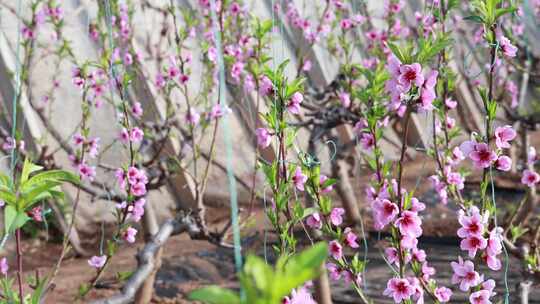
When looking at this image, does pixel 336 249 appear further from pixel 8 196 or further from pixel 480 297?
pixel 8 196

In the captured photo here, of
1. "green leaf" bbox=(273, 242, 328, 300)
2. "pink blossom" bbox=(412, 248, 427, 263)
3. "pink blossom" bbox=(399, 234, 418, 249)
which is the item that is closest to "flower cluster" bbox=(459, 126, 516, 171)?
"pink blossom" bbox=(399, 234, 418, 249)

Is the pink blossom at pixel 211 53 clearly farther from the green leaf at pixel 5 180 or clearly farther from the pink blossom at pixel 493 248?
the green leaf at pixel 5 180

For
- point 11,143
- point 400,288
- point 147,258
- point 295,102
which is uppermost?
point 295,102

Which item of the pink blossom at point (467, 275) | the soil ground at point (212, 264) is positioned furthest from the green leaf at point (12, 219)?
the soil ground at point (212, 264)

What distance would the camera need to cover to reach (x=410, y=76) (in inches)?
57.9

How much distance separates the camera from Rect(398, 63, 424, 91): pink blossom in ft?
4.76

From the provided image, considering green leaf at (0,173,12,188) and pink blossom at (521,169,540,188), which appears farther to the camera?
pink blossom at (521,169,540,188)

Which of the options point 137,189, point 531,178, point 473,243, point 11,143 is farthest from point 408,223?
point 11,143

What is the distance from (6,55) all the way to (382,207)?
3433 mm

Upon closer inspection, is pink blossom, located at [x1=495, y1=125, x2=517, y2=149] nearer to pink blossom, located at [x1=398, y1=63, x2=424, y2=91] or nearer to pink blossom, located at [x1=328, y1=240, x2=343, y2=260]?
pink blossom, located at [x1=398, y1=63, x2=424, y2=91]

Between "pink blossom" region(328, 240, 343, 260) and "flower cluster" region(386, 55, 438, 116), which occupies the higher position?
"flower cluster" region(386, 55, 438, 116)

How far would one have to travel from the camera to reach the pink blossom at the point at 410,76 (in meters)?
1.45

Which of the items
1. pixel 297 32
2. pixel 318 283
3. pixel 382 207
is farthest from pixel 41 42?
pixel 382 207

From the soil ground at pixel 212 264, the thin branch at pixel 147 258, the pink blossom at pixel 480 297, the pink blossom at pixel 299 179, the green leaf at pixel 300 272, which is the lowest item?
the soil ground at pixel 212 264
